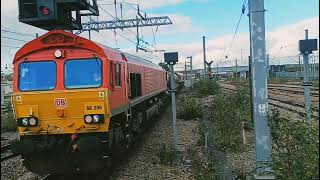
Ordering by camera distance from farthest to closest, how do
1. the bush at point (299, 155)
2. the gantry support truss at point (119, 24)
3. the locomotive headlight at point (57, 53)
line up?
the gantry support truss at point (119, 24) → the locomotive headlight at point (57, 53) → the bush at point (299, 155)

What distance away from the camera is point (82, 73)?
1009cm

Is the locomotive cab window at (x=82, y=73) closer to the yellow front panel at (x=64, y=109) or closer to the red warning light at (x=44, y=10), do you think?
the yellow front panel at (x=64, y=109)

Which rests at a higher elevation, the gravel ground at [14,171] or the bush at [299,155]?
the bush at [299,155]

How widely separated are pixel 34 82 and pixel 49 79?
0.33m

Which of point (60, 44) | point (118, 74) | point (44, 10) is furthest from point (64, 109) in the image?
point (44, 10)

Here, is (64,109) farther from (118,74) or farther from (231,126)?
(231,126)

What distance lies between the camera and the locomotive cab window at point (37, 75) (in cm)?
1010

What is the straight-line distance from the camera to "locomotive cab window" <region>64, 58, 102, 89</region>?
1001 cm

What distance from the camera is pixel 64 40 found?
10.2m

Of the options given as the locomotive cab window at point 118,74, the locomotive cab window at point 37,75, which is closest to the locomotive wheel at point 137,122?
the locomotive cab window at point 118,74

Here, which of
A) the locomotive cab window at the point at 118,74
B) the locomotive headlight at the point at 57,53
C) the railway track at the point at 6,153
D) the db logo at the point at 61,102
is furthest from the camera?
the railway track at the point at 6,153

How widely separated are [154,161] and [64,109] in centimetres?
327

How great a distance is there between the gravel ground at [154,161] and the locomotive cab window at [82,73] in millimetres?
2210

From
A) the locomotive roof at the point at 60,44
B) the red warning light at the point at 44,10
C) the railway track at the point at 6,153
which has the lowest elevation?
the railway track at the point at 6,153
